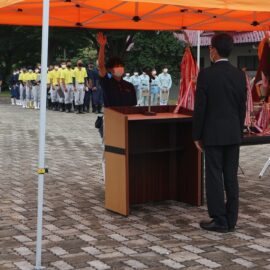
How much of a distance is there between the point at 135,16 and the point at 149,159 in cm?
247

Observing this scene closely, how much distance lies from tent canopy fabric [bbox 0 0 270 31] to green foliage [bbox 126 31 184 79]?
2794 cm

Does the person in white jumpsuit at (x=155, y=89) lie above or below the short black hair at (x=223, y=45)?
below

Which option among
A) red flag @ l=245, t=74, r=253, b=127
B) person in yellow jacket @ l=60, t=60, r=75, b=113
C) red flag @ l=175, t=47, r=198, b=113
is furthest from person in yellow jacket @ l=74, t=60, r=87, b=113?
red flag @ l=175, t=47, r=198, b=113

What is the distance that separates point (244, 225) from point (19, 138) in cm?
1036

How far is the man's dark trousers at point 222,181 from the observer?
645 cm

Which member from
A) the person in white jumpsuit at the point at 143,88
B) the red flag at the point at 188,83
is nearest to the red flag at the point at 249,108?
the red flag at the point at 188,83

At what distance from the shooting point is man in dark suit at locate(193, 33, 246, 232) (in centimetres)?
631

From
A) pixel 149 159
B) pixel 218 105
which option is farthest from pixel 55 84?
pixel 218 105

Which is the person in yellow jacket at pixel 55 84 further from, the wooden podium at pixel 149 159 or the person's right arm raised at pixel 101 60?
the wooden podium at pixel 149 159

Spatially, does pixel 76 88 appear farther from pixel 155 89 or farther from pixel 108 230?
pixel 108 230

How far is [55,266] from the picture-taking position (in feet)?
17.5

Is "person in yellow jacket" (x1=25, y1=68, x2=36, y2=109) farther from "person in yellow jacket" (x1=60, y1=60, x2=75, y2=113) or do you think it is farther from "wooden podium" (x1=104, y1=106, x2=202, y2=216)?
"wooden podium" (x1=104, y1=106, x2=202, y2=216)

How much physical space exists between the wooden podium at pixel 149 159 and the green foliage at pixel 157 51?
30412 millimetres

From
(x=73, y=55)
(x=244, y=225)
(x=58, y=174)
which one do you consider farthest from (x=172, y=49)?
(x=244, y=225)
